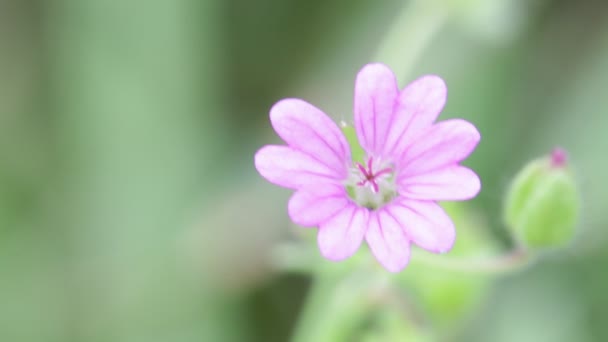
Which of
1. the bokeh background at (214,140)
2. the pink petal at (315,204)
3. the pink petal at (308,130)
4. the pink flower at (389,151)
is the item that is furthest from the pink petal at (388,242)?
the bokeh background at (214,140)

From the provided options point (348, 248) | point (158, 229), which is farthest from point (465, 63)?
point (348, 248)

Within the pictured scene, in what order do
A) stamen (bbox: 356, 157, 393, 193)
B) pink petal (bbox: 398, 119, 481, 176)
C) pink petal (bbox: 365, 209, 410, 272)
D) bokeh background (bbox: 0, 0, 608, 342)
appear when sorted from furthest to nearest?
bokeh background (bbox: 0, 0, 608, 342), stamen (bbox: 356, 157, 393, 193), pink petal (bbox: 398, 119, 481, 176), pink petal (bbox: 365, 209, 410, 272)

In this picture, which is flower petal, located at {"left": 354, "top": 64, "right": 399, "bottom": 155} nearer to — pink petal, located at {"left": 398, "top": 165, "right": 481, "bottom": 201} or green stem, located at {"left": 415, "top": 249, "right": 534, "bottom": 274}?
pink petal, located at {"left": 398, "top": 165, "right": 481, "bottom": 201}

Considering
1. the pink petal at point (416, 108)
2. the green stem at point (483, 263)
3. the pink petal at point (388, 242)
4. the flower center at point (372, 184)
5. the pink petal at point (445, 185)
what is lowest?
the green stem at point (483, 263)

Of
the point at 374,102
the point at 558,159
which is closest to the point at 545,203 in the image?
the point at 558,159

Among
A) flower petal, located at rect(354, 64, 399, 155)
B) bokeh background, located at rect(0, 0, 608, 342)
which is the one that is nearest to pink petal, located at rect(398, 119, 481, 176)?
flower petal, located at rect(354, 64, 399, 155)

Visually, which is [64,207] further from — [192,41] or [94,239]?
[192,41]

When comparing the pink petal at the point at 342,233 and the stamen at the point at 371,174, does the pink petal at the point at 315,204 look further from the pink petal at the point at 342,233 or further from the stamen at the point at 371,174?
the stamen at the point at 371,174
